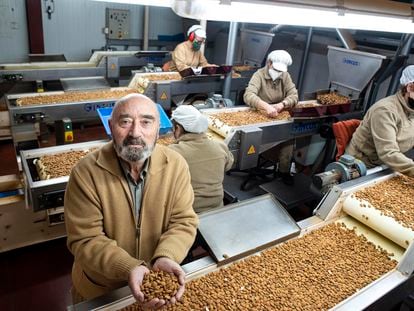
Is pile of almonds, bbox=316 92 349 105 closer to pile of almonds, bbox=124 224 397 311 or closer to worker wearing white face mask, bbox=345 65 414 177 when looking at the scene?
worker wearing white face mask, bbox=345 65 414 177

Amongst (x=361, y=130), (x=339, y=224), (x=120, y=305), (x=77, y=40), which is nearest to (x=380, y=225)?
(x=339, y=224)

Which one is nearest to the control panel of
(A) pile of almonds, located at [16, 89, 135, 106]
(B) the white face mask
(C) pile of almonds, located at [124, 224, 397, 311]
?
(A) pile of almonds, located at [16, 89, 135, 106]

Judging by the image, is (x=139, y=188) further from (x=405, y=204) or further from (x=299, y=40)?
(x=299, y=40)

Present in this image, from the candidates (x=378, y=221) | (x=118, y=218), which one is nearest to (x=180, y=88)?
(x=378, y=221)

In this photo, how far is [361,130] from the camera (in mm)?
2908

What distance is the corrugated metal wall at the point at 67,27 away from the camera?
6008 millimetres

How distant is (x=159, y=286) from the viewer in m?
1.23

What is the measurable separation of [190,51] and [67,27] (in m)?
3.10

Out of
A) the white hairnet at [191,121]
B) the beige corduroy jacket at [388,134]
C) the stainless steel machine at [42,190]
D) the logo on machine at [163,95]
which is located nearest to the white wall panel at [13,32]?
the logo on machine at [163,95]

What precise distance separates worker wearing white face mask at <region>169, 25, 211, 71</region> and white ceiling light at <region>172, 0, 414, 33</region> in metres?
3.14

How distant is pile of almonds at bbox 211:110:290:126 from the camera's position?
3163 millimetres

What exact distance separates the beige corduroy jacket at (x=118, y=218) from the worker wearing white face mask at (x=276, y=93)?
211 cm

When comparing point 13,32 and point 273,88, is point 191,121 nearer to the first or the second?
point 273,88

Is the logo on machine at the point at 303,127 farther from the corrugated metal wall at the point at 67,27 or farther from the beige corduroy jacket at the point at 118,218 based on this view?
the corrugated metal wall at the point at 67,27
